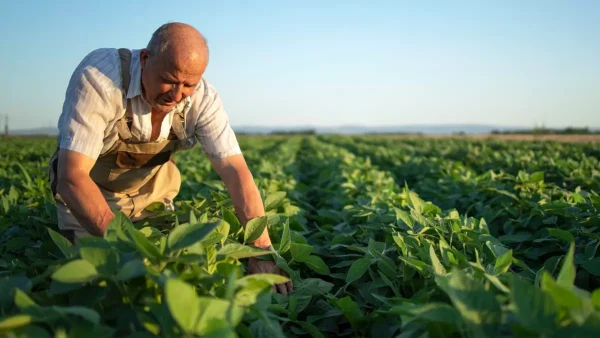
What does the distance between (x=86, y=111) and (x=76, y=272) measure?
1.21m

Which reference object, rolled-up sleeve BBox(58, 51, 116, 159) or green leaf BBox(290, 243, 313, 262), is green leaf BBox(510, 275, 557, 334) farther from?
rolled-up sleeve BBox(58, 51, 116, 159)

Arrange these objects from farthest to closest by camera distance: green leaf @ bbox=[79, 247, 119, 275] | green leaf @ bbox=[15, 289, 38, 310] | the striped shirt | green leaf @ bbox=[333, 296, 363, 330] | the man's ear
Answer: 1. the man's ear
2. the striped shirt
3. green leaf @ bbox=[333, 296, 363, 330]
4. green leaf @ bbox=[79, 247, 119, 275]
5. green leaf @ bbox=[15, 289, 38, 310]

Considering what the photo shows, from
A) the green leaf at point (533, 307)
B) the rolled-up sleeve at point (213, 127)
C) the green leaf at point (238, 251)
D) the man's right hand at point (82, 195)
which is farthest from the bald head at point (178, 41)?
the green leaf at point (533, 307)

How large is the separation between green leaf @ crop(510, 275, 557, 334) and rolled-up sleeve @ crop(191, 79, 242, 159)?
174cm

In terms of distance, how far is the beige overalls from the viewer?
8.77 ft

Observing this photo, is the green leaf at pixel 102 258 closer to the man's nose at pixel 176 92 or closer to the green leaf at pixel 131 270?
the green leaf at pixel 131 270

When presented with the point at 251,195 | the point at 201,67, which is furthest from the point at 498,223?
the point at 201,67

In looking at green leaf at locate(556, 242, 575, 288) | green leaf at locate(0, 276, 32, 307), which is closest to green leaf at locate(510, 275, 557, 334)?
green leaf at locate(556, 242, 575, 288)

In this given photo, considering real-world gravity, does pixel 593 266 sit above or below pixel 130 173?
below

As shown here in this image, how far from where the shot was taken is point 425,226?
2.38m

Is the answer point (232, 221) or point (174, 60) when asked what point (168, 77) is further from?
point (232, 221)

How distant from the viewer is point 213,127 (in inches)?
103

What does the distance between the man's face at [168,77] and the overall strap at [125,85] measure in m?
0.10

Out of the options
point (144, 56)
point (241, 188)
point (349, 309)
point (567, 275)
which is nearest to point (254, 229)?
point (241, 188)
